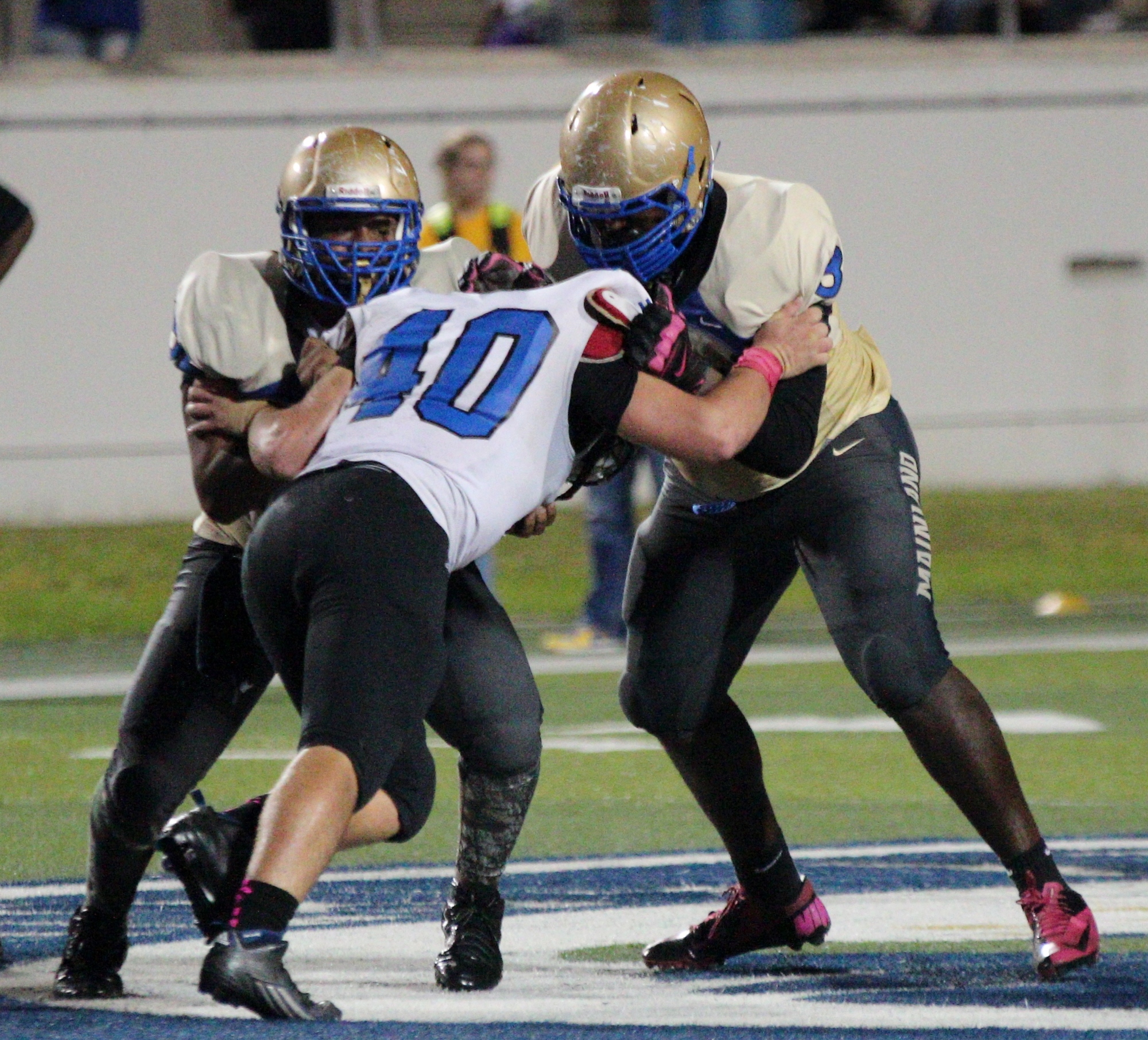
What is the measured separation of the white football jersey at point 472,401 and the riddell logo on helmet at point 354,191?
29cm

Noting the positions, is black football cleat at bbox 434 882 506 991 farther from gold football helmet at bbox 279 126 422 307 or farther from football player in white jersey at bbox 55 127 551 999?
gold football helmet at bbox 279 126 422 307

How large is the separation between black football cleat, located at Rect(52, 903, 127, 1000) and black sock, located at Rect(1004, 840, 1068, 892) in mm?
1704

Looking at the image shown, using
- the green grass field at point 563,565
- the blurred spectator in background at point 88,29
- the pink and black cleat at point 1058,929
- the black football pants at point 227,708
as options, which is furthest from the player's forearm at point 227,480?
the blurred spectator in background at point 88,29

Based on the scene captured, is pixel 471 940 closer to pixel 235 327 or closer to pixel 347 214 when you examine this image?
pixel 235 327

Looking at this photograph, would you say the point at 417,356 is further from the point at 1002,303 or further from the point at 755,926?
the point at 1002,303

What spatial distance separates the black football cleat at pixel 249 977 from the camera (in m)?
2.91

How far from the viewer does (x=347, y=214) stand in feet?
12.1

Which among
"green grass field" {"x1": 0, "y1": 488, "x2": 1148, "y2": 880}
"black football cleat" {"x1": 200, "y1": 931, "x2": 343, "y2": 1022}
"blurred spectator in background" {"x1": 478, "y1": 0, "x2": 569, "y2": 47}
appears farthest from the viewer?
"blurred spectator in background" {"x1": 478, "y1": 0, "x2": 569, "y2": 47}

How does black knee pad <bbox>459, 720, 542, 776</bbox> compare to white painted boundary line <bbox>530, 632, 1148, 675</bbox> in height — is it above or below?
above

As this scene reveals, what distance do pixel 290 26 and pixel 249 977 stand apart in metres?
12.4

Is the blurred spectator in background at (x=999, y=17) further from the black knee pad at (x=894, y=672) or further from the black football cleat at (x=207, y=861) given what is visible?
the black football cleat at (x=207, y=861)

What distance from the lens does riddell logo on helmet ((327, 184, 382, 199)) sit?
3691mm

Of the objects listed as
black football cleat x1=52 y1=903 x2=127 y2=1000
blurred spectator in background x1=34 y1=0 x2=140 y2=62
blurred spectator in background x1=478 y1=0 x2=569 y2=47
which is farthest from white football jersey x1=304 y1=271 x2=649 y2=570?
blurred spectator in background x1=478 y1=0 x2=569 y2=47

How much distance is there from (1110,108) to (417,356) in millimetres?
12562
